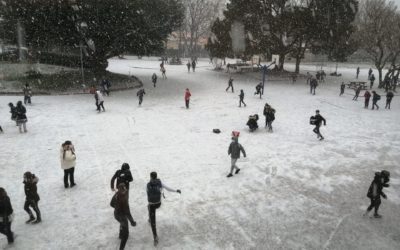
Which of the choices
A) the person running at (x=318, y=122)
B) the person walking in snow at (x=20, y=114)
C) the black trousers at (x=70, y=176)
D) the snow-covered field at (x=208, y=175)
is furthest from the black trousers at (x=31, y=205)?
the person running at (x=318, y=122)

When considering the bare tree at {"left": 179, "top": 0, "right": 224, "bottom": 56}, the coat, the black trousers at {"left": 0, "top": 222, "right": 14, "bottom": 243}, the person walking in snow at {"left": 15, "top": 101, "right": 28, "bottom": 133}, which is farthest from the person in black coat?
the bare tree at {"left": 179, "top": 0, "right": 224, "bottom": 56}

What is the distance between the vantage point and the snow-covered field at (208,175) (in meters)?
8.27

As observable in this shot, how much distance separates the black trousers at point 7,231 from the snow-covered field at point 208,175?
186 mm

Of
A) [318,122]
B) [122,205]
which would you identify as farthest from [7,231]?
[318,122]

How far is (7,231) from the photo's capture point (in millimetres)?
7504

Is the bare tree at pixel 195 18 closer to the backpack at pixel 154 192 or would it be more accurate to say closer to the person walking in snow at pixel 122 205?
the backpack at pixel 154 192

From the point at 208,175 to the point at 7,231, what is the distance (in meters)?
6.18

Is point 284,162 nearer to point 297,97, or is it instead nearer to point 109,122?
point 109,122

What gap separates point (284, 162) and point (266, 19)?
1162 inches

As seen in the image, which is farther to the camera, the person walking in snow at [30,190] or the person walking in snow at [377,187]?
the person walking in snow at [377,187]

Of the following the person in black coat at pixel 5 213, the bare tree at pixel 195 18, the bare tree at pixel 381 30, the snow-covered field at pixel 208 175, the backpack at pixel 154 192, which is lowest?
the snow-covered field at pixel 208 175

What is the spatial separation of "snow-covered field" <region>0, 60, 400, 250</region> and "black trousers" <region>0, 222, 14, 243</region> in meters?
0.19

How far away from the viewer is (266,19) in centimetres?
3922

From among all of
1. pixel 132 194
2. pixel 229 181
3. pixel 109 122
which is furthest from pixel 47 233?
pixel 109 122
